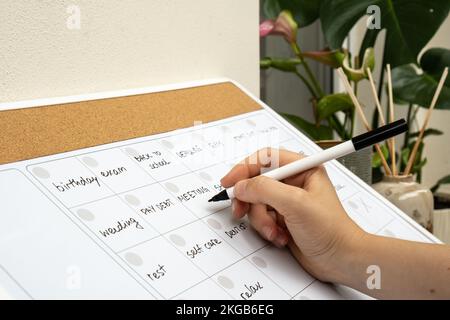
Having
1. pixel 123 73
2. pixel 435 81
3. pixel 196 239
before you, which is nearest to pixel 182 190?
pixel 196 239

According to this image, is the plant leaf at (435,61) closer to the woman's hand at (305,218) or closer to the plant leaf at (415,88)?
the plant leaf at (415,88)

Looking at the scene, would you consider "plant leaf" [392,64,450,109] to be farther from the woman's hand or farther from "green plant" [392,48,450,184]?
the woman's hand

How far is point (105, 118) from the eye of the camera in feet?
1.43

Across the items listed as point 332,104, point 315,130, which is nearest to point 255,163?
point 332,104

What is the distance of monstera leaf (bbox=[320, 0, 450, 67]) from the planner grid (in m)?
0.54

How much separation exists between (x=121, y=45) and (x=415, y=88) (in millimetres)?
710

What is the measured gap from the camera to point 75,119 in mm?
417

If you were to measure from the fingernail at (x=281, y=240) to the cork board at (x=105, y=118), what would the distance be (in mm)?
158

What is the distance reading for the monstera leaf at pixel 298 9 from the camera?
1040mm

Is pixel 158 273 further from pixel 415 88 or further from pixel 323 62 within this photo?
pixel 415 88

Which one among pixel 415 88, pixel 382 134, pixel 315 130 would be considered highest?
pixel 382 134

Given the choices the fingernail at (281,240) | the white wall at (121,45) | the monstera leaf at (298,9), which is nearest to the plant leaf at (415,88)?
the monstera leaf at (298,9)

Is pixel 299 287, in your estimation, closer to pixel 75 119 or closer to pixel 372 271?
pixel 372 271

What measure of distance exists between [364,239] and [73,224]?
25 cm
